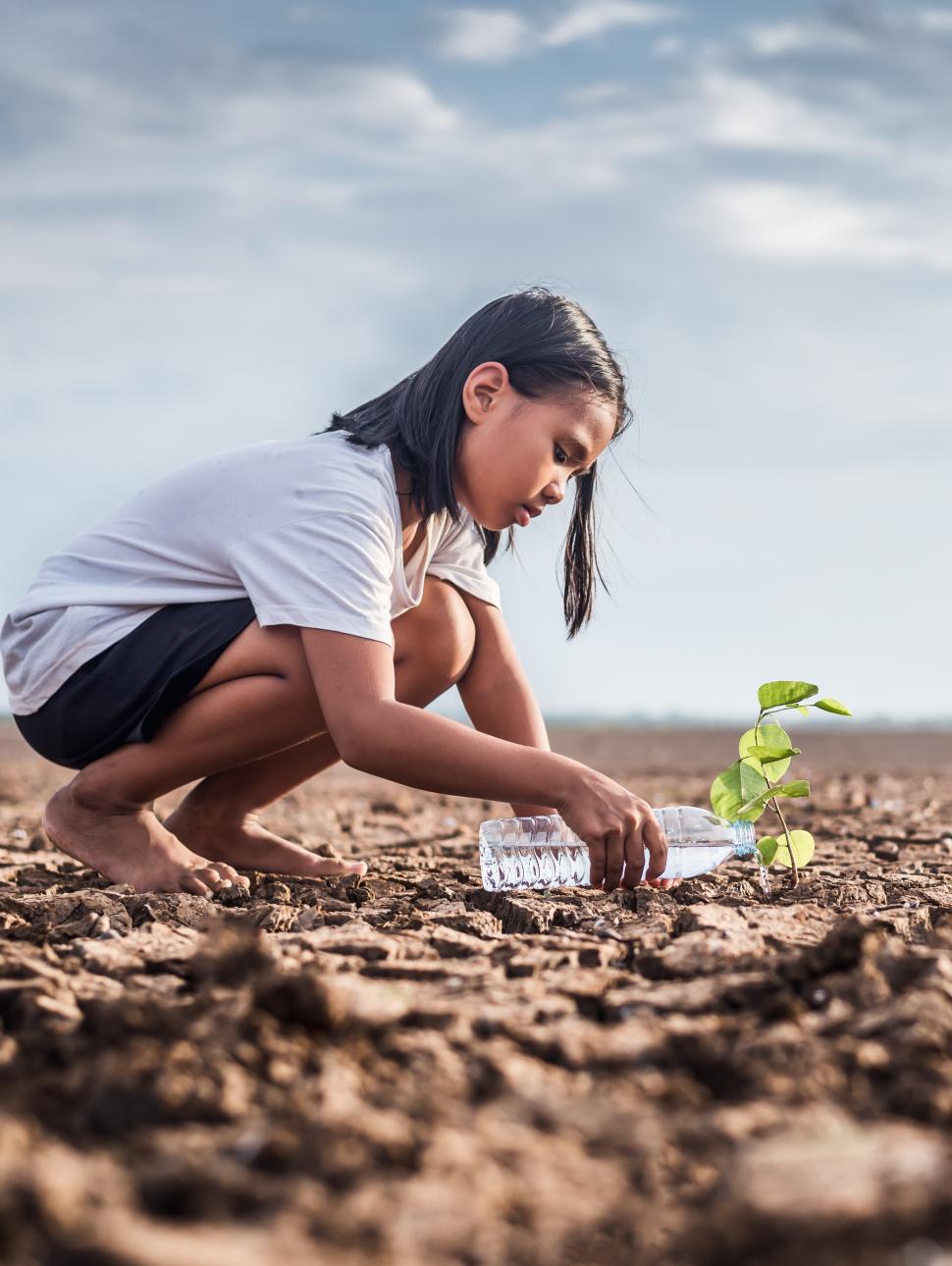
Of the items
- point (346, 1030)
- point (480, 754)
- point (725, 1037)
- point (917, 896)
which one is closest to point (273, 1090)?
point (346, 1030)

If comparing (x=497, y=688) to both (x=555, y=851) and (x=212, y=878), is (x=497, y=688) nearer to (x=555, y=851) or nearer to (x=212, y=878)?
(x=555, y=851)

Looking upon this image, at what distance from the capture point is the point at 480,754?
7.82ft

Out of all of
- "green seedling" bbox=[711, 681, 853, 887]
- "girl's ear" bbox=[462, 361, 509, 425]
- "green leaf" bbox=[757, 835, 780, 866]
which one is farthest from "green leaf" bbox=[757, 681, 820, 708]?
"girl's ear" bbox=[462, 361, 509, 425]

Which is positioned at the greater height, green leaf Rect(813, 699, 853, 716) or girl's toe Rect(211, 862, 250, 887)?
green leaf Rect(813, 699, 853, 716)

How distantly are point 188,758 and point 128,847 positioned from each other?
26cm

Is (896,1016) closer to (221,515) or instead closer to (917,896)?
(917,896)

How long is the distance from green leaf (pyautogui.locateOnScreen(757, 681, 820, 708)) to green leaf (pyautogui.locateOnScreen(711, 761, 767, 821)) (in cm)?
16

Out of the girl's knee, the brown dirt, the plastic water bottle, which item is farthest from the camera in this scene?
the plastic water bottle

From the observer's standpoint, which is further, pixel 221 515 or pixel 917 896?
pixel 221 515

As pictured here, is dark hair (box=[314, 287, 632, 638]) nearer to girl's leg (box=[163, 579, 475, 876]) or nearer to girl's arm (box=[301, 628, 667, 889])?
girl's leg (box=[163, 579, 475, 876])

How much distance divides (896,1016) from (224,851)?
6.77 ft

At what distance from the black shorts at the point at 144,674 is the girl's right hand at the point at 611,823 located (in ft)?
2.90

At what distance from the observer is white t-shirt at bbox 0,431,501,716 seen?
2525 millimetres

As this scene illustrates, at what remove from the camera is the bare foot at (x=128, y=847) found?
2.69m
